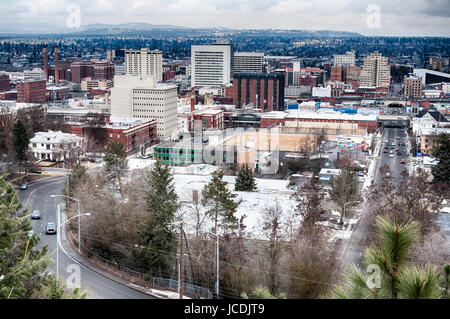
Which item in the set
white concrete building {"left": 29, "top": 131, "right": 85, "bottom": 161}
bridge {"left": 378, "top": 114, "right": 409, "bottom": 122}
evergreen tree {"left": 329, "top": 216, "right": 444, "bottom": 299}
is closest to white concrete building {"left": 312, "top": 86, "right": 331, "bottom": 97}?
bridge {"left": 378, "top": 114, "right": 409, "bottom": 122}

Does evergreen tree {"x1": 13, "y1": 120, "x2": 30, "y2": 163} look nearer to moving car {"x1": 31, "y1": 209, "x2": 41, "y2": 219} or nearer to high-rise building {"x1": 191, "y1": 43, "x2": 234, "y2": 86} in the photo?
moving car {"x1": 31, "y1": 209, "x2": 41, "y2": 219}

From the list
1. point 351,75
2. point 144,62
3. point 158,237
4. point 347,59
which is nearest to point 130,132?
point 158,237

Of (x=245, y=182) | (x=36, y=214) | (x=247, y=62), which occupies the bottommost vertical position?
(x=36, y=214)

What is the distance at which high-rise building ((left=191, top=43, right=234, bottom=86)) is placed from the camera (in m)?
32.3

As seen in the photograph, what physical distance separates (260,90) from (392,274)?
24.0m

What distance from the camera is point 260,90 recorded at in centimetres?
2464

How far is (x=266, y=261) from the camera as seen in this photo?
203 inches

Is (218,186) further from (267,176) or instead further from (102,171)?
(267,176)

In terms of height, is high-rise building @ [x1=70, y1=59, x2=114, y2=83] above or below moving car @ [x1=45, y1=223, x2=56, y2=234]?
above

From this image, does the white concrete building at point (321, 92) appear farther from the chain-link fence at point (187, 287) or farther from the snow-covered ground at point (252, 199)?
the chain-link fence at point (187, 287)

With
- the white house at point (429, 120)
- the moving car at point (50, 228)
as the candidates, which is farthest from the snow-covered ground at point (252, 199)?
the white house at point (429, 120)

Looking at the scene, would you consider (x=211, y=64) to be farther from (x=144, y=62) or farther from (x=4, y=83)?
(x=4, y=83)

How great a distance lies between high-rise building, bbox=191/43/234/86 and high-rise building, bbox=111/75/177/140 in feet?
46.8
